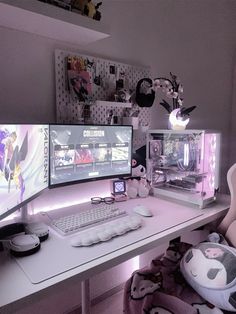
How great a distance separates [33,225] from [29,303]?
17.2 inches

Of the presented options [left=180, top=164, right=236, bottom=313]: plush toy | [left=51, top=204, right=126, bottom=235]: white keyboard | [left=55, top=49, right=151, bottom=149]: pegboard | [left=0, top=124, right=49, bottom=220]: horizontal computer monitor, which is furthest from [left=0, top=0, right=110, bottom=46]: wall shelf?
[left=180, top=164, right=236, bottom=313]: plush toy

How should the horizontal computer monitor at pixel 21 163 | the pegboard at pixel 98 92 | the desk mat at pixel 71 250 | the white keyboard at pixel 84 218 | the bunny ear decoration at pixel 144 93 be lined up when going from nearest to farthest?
the desk mat at pixel 71 250 → the horizontal computer monitor at pixel 21 163 → the white keyboard at pixel 84 218 → the pegboard at pixel 98 92 → the bunny ear decoration at pixel 144 93

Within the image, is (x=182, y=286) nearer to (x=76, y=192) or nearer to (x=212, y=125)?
(x=76, y=192)

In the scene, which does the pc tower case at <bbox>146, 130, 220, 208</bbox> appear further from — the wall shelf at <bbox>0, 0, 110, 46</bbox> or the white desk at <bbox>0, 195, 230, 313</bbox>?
the wall shelf at <bbox>0, 0, 110, 46</bbox>

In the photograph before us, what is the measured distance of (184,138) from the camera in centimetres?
158

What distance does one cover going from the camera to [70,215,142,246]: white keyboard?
3.22 feet

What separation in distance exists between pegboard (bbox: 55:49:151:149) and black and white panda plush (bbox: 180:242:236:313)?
899 mm

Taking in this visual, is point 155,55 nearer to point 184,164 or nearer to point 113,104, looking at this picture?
point 113,104

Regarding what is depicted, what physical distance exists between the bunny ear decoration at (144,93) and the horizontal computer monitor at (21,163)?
2.57 feet

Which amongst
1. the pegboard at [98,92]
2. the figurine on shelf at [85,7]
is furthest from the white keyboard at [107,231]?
the figurine on shelf at [85,7]

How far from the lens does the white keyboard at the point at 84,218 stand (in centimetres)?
110

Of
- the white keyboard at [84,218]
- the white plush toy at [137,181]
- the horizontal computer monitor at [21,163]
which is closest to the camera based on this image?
the horizontal computer monitor at [21,163]

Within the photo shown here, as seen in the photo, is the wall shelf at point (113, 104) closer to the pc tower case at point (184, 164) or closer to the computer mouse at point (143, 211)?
the pc tower case at point (184, 164)

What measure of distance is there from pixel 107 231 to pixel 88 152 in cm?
51
